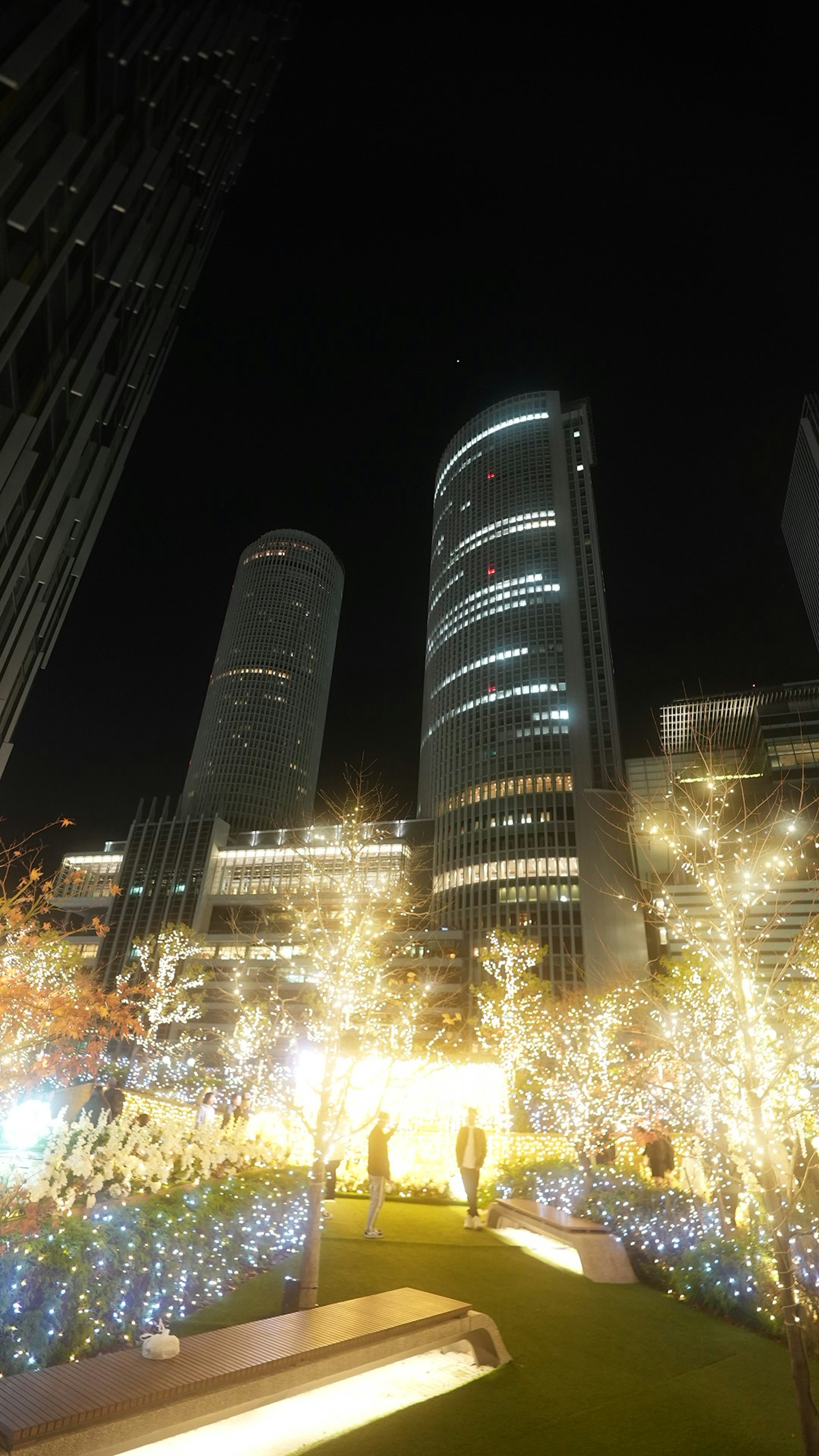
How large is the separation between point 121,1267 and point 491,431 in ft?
460

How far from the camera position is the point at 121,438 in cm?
3100

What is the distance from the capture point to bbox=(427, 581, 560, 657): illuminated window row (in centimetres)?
11344

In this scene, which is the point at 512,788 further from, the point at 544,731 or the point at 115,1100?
the point at 115,1100

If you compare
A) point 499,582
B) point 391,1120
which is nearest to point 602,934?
point 499,582

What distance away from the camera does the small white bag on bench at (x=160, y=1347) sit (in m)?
5.39

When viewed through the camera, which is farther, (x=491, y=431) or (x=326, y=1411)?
(x=491, y=431)

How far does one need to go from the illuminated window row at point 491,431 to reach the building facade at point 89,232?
100 metres

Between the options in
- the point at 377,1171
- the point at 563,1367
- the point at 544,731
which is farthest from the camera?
the point at 544,731

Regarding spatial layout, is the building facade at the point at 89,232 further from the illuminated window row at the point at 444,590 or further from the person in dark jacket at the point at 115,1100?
the illuminated window row at the point at 444,590

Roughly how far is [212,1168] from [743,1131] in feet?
31.6

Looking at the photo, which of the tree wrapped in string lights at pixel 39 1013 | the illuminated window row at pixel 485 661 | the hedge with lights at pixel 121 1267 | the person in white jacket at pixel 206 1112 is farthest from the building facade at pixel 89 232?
the illuminated window row at pixel 485 661

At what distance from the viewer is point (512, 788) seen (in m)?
100

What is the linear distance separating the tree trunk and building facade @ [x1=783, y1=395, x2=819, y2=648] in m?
152

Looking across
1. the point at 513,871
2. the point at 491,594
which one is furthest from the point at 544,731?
the point at 491,594
